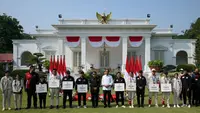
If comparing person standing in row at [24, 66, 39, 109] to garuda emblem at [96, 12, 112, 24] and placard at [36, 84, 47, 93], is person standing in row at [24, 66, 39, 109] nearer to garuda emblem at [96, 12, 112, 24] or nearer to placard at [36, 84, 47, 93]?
placard at [36, 84, 47, 93]

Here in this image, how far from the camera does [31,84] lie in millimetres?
11469

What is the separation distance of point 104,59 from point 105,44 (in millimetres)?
2096

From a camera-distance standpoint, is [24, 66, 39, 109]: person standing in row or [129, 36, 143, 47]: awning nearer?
[24, 66, 39, 109]: person standing in row

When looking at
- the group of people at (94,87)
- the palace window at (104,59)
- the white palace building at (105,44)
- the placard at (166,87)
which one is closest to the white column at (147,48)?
the white palace building at (105,44)

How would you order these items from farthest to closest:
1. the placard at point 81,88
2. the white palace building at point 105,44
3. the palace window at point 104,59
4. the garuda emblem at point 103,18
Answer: the palace window at point 104,59 → the garuda emblem at point 103,18 → the white palace building at point 105,44 → the placard at point 81,88

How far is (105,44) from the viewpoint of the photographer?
102ft

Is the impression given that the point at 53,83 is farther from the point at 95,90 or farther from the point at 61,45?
the point at 61,45

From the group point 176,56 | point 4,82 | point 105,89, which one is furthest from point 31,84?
point 176,56

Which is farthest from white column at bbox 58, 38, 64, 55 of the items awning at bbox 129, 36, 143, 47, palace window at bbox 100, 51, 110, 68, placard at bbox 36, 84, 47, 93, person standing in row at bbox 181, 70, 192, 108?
person standing in row at bbox 181, 70, 192, 108

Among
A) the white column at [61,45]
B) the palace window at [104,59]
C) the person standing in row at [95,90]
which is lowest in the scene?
the person standing in row at [95,90]

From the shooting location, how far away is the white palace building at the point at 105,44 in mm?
29609

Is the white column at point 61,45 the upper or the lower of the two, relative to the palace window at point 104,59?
upper

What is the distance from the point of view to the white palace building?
29.6m

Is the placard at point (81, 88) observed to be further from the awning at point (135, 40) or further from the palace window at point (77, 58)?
the palace window at point (77, 58)
